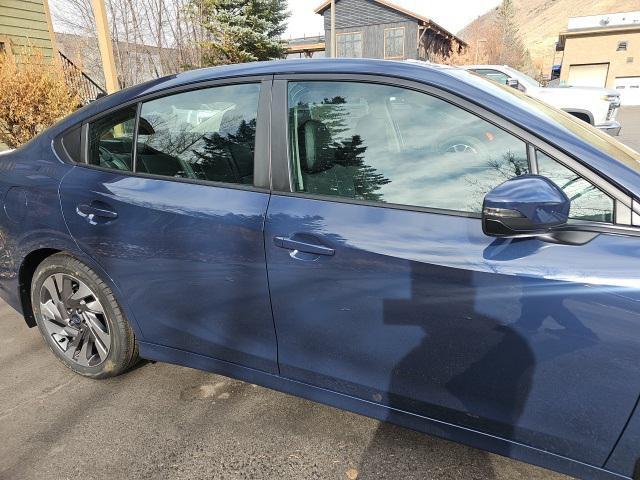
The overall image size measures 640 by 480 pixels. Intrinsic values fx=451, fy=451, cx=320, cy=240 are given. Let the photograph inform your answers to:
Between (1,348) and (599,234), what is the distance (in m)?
3.40

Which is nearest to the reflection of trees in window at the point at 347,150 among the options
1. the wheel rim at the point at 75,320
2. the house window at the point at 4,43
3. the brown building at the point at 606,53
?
the wheel rim at the point at 75,320

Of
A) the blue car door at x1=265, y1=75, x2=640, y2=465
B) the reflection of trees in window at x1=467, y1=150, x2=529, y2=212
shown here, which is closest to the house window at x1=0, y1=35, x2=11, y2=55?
the blue car door at x1=265, y1=75, x2=640, y2=465

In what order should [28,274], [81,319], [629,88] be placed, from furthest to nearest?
[629,88], [28,274], [81,319]

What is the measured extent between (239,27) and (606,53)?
26.8 metres

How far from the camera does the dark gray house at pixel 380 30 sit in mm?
27719

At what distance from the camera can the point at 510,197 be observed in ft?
4.39

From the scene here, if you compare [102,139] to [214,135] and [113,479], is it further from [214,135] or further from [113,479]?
[113,479]

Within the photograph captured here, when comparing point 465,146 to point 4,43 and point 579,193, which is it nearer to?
point 579,193

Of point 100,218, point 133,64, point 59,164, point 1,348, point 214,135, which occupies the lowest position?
point 1,348

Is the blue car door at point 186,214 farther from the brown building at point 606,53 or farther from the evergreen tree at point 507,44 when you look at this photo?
the evergreen tree at point 507,44

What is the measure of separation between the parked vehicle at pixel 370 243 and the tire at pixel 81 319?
20 millimetres

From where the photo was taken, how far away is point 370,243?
1606 millimetres

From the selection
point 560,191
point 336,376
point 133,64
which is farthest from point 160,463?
point 133,64

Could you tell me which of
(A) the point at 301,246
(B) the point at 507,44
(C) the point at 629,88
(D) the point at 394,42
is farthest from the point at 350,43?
(A) the point at 301,246
